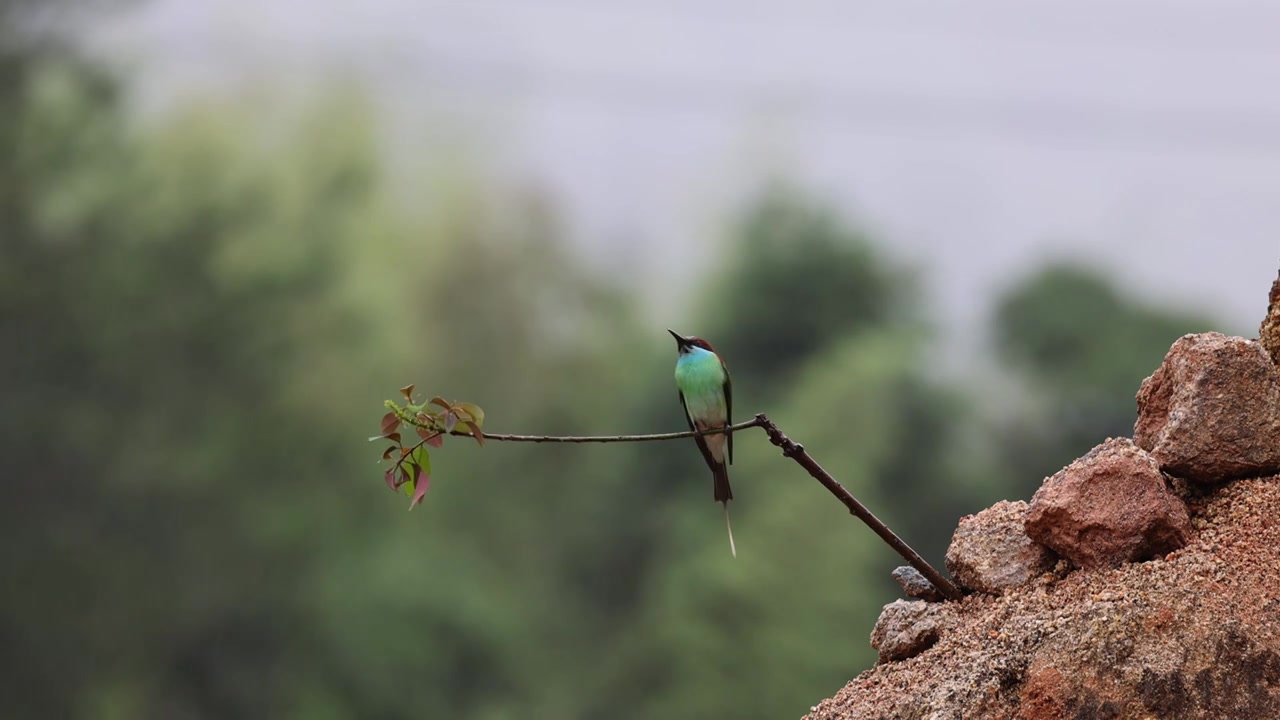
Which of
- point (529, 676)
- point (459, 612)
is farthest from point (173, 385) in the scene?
point (529, 676)

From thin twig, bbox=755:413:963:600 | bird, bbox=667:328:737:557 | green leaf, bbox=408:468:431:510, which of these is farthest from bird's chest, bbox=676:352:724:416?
green leaf, bbox=408:468:431:510

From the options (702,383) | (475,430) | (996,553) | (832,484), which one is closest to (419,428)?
(475,430)

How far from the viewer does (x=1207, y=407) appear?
9.97 feet

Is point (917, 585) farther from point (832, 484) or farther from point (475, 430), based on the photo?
point (475, 430)

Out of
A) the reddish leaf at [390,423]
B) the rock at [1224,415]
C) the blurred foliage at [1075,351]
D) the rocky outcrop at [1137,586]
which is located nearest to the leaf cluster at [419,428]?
the reddish leaf at [390,423]

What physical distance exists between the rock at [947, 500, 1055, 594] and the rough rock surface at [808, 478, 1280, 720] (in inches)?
5.3

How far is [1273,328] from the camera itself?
322cm

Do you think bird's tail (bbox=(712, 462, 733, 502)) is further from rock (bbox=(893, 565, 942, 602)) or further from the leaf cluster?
the leaf cluster

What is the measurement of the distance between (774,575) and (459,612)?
17.5 feet

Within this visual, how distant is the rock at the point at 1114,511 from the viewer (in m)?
2.92

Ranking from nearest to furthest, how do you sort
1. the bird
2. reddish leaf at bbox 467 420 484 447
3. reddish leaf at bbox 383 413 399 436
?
1. reddish leaf at bbox 467 420 484 447
2. reddish leaf at bbox 383 413 399 436
3. the bird

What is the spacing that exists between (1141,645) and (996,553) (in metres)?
0.58

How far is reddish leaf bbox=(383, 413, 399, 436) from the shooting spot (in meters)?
2.91

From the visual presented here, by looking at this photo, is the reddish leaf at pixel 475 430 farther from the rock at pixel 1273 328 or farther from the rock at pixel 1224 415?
the rock at pixel 1273 328
